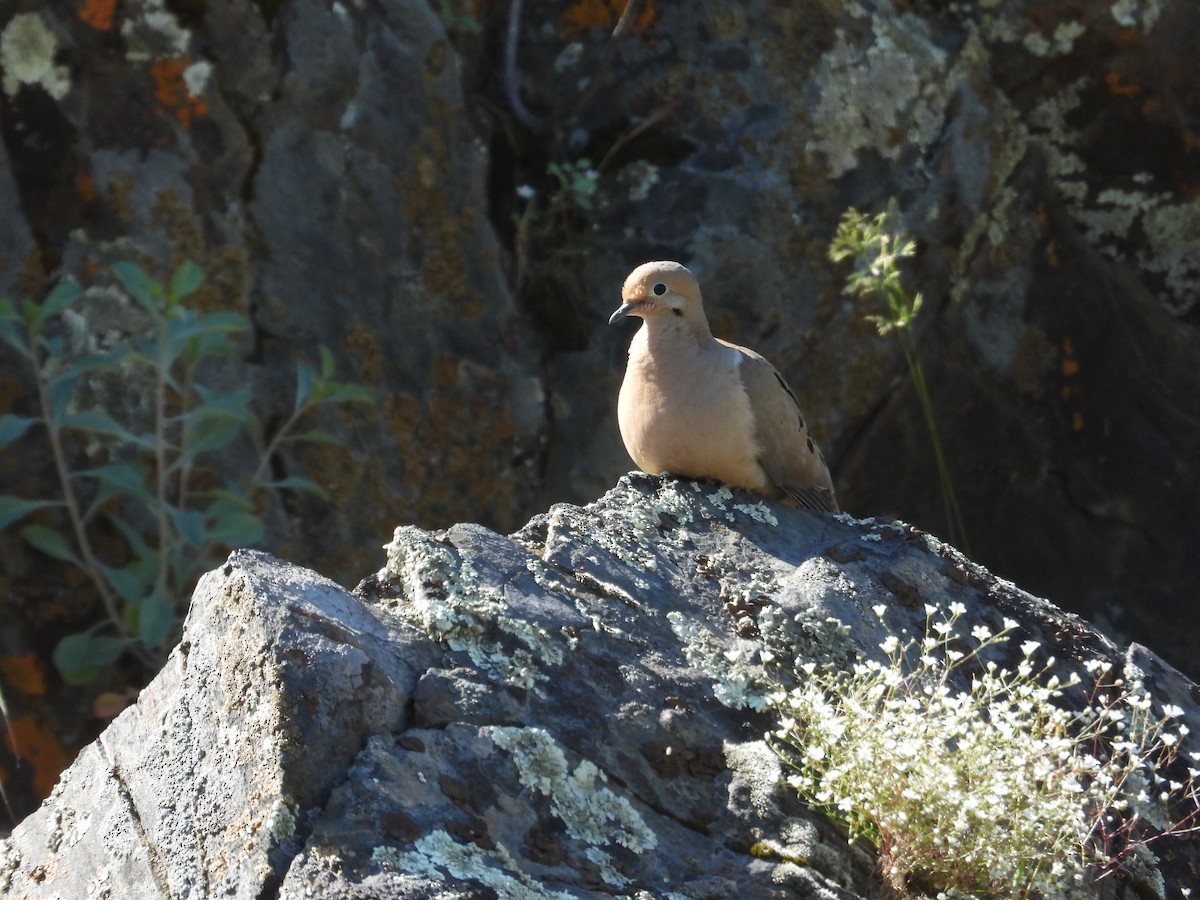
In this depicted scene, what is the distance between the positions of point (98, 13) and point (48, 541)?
6.43 feet

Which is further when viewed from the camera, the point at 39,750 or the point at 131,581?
the point at 39,750

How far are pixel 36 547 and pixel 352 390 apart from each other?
125cm

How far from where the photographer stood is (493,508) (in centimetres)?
561

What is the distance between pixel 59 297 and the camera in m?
4.65

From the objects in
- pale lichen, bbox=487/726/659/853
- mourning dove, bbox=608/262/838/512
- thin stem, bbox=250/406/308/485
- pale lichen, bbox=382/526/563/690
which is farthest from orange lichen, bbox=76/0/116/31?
pale lichen, bbox=487/726/659/853

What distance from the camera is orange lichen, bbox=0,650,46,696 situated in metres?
4.95

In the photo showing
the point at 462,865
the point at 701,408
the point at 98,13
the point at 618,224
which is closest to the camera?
the point at 462,865

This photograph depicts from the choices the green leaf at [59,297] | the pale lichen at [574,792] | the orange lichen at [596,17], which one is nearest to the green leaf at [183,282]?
the green leaf at [59,297]

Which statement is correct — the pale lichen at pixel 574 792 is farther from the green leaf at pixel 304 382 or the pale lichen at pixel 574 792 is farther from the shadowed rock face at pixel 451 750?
the green leaf at pixel 304 382

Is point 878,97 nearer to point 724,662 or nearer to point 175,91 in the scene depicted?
point 175,91

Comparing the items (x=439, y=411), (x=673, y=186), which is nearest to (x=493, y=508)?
(x=439, y=411)

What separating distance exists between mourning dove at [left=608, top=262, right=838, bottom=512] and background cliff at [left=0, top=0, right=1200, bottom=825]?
5.40 ft

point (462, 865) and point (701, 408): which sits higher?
point (701, 408)

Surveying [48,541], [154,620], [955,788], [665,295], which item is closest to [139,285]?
[48,541]
